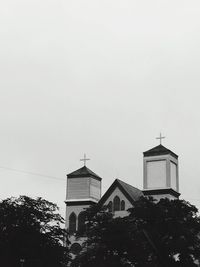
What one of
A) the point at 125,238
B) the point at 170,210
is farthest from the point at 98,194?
the point at 125,238

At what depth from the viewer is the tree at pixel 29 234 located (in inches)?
1938

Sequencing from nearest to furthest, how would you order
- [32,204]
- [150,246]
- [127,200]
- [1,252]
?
[1,252]
[32,204]
[150,246]
[127,200]

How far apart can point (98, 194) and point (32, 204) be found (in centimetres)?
4100

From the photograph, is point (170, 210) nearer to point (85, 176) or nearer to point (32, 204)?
point (32, 204)

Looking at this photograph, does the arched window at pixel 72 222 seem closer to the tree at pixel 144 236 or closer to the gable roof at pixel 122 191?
the gable roof at pixel 122 191

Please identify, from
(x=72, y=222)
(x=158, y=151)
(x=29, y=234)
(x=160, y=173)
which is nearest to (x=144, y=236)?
(x=29, y=234)

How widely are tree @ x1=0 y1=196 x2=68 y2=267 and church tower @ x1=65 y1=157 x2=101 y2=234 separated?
34485 millimetres

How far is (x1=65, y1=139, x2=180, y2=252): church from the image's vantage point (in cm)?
8512

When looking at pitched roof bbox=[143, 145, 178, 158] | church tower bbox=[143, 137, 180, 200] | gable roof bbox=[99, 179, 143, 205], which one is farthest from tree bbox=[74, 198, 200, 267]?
pitched roof bbox=[143, 145, 178, 158]

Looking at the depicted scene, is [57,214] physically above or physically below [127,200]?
below

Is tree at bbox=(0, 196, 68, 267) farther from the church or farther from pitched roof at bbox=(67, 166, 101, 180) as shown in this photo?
pitched roof at bbox=(67, 166, 101, 180)

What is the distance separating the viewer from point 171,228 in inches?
2352

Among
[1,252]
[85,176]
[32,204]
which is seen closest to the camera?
[1,252]

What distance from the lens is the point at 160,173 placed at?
3477 inches
